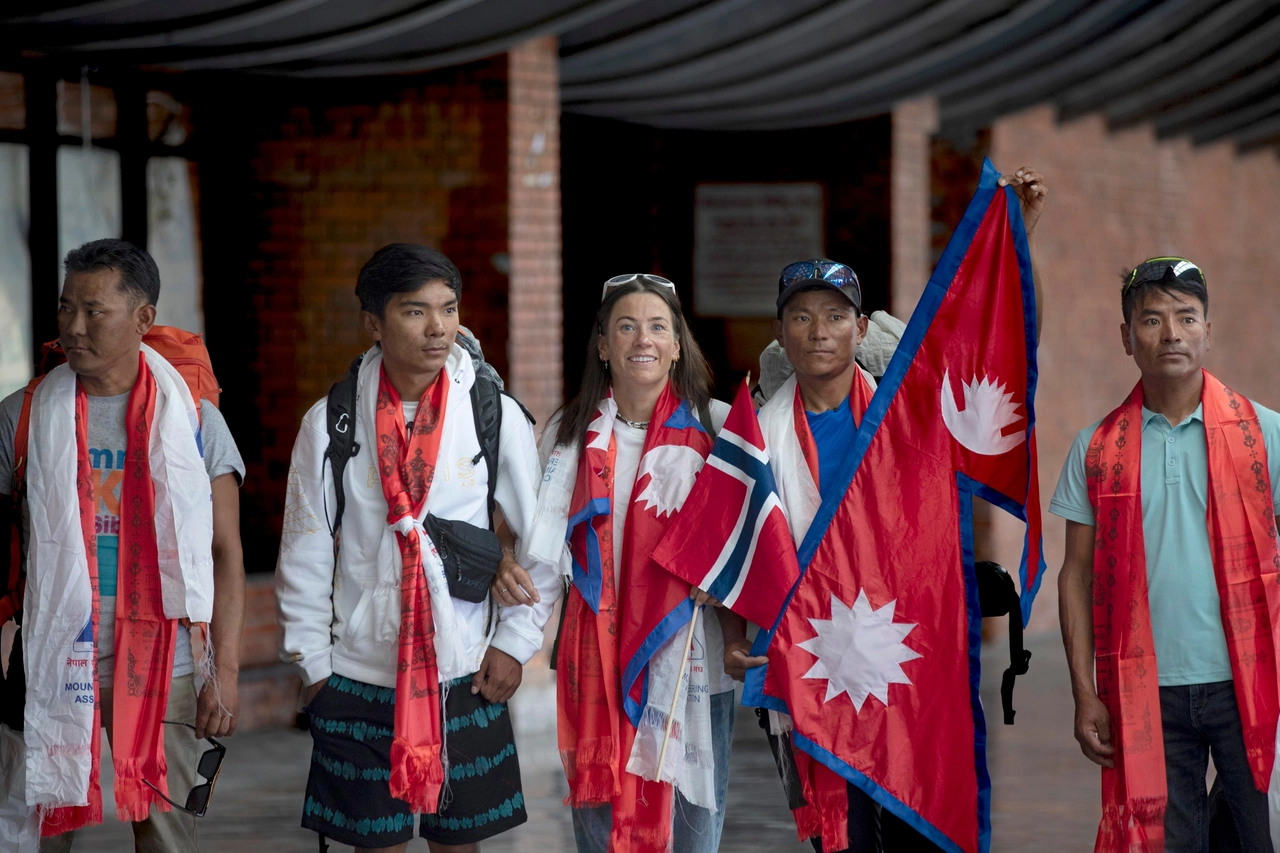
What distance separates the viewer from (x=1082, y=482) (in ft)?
11.6

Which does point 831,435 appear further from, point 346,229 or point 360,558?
point 346,229

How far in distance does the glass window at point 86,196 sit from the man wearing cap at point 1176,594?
196 inches

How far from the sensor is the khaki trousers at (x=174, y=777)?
11.9ft

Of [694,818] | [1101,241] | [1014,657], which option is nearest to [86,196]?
[694,818]

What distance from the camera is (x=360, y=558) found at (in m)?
3.63

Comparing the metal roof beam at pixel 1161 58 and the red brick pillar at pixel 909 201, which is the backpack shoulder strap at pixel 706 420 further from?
the metal roof beam at pixel 1161 58

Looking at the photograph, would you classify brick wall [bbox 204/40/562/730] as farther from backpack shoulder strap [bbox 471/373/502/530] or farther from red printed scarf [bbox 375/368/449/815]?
red printed scarf [bbox 375/368/449/815]

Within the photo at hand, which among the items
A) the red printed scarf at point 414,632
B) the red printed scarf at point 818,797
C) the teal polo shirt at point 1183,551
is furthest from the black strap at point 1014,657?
the red printed scarf at point 414,632

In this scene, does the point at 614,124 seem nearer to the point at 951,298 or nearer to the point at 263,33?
the point at 263,33

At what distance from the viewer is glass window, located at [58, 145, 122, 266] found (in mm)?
6805

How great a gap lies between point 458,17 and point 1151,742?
4.21 metres

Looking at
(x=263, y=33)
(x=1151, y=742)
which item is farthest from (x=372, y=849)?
(x=263, y=33)

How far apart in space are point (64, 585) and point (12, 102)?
3837 mm

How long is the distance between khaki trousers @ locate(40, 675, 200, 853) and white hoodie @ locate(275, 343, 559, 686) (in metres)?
0.28
